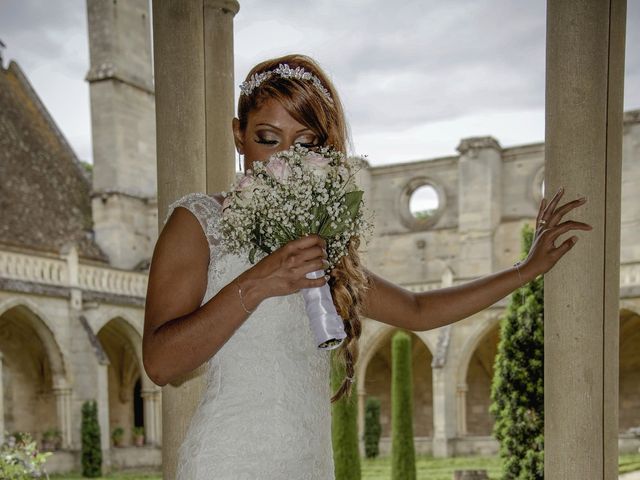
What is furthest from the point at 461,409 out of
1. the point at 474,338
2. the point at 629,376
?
the point at 629,376

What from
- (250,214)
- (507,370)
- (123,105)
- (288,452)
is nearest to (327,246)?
(250,214)

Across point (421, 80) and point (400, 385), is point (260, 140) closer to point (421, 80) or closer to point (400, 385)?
point (400, 385)

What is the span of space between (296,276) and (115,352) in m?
20.6

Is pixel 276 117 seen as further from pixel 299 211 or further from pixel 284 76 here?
pixel 299 211

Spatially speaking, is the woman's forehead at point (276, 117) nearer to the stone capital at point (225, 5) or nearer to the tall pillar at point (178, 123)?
the tall pillar at point (178, 123)

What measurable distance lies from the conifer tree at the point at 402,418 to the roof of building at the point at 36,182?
858 centimetres

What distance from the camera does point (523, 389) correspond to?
8.56m

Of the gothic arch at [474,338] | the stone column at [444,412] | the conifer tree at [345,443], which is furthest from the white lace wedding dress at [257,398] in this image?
the gothic arch at [474,338]

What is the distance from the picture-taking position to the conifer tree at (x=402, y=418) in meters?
12.4

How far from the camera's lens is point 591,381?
8.00 feet

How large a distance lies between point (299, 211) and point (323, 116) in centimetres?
22

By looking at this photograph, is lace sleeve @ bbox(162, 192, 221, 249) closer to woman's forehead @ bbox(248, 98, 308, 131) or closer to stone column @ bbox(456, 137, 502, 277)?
woman's forehead @ bbox(248, 98, 308, 131)

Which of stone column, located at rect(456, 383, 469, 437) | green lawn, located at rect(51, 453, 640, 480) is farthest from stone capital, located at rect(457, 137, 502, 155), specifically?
green lawn, located at rect(51, 453, 640, 480)

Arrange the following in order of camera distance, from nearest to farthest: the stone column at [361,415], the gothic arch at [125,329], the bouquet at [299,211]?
the bouquet at [299,211] < the gothic arch at [125,329] < the stone column at [361,415]
